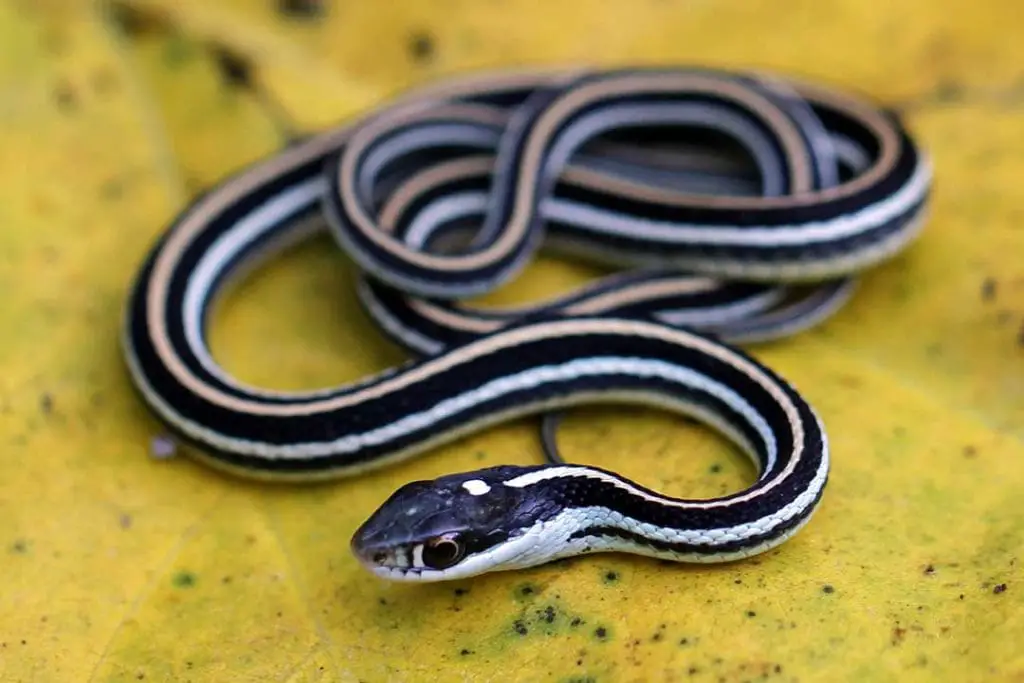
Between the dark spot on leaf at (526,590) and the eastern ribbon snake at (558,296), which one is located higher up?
the eastern ribbon snake at (558,296)

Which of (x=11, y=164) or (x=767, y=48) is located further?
(x=767, y=48)

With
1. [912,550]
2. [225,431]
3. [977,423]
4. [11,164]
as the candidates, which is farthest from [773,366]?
[11,164]

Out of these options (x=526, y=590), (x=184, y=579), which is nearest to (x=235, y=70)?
(x=184, y=579)

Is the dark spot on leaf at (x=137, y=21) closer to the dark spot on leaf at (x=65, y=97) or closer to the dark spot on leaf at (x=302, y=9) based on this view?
the dark spot on leaf at (x=65, y=97)

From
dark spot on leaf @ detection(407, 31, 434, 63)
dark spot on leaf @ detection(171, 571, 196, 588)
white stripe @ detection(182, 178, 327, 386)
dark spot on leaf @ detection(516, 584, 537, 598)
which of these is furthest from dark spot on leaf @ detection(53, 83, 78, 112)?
dark spot on leaf @ detection(516, 584, 537, 598)

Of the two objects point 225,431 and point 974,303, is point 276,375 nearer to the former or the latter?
point 225,431

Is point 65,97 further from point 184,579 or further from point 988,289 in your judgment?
point 988,289

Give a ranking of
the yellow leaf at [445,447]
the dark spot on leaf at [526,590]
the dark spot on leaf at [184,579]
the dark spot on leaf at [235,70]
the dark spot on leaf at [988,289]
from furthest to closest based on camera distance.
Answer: the dark spot on leaf at [235,70] < the dark spot on leaf at [988,289] < the dark spot on leaf at [184,579] < the dark spot on leaf at [526,590] < the yellow leaf at [445,447]

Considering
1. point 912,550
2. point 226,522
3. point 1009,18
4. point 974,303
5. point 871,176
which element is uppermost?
point 1009,18

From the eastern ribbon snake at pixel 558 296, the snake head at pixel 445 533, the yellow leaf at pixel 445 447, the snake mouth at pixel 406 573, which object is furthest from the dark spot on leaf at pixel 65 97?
the snake mouth at pixel 406 573
